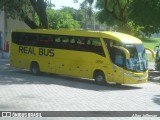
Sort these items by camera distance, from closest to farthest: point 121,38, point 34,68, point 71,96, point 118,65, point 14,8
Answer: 1. point 71,96
2. point 118,65
3. point 121,38
4. point 34,68
5. point 14,8

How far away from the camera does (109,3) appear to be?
37.6m

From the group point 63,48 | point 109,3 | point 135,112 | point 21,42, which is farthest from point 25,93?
point 109,3

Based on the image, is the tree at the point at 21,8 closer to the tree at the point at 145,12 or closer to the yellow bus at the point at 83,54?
the yellow bus at the point at 83,54

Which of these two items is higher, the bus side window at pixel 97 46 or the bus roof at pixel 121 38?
the bus roof at pixel 121 38

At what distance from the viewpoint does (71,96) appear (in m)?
17.9

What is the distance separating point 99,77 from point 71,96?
553 cm

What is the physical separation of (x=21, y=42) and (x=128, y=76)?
29.5 feet

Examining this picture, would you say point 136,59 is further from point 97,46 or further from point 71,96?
point 71,96

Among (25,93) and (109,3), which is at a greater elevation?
(109,3)

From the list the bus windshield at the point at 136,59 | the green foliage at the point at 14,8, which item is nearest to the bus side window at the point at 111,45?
the bus windshield at the point at 136,59

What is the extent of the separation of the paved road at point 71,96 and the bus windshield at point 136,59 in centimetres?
107

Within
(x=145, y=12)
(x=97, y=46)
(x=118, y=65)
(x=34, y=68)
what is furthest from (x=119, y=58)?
(x=145, y=12)

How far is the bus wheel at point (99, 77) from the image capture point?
75.6 feet

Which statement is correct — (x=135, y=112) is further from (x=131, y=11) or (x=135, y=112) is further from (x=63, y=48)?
(x=131, y=11)
